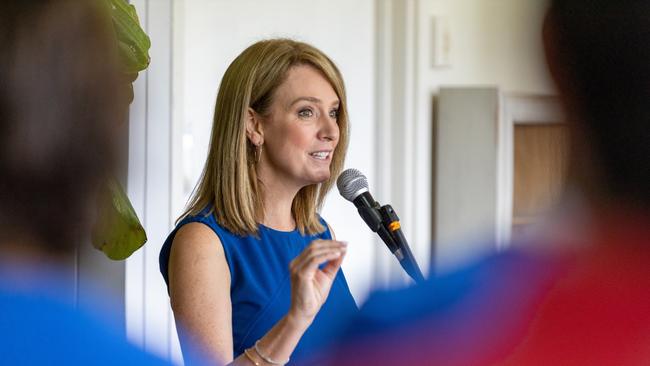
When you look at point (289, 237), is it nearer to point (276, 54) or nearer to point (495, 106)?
point (276, 54)

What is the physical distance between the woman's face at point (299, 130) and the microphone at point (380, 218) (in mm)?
254

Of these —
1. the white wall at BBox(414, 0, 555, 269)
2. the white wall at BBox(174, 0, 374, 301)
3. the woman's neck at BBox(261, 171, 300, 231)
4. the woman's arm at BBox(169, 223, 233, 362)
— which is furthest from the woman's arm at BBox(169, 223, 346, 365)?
the white wall at BBox(414, 0, 555, 269)

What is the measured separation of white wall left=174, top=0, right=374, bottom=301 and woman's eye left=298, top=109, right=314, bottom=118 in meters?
0.65

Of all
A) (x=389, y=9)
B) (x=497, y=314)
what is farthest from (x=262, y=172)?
(x=389, y=9)

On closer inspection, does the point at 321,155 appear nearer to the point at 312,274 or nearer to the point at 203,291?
the point at 203,291

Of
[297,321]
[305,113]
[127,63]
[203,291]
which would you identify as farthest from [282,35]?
[127,63]

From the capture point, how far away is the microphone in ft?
4.60

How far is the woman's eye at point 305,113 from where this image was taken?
1825mm

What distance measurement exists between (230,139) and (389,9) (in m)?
2.57

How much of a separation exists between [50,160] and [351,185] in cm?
126

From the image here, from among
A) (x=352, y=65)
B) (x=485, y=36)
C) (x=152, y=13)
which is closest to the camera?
(x=152, y=13)

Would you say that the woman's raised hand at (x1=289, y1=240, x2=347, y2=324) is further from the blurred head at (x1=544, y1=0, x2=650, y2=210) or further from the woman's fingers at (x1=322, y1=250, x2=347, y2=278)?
the blurred head at (x1=544, y1=0, x2=650, y2=210)

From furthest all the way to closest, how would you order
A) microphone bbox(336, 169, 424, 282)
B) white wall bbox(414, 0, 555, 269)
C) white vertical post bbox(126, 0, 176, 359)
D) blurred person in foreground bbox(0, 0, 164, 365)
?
1. white wall bbox(414, 0, 555, 269)
2. white vertical post bbox(126, 0, 176, 359)
3. microphone bbox(336, 169, 424, 282)
4. blurred person in foreground bbox(0, 0, 164, 365)

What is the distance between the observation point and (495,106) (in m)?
4.43
